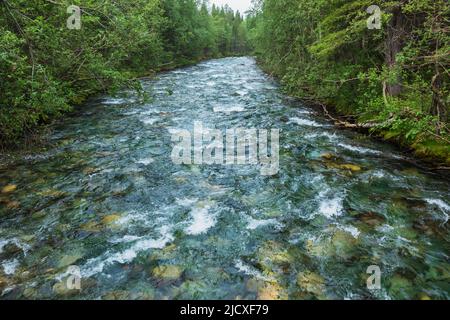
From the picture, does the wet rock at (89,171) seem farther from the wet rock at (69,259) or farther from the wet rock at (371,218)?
the wet rock at (371,218)

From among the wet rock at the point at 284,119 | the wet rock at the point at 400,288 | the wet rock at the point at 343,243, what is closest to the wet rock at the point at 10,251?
the wet rock at the point at 343,243

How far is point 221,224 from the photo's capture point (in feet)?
23.1

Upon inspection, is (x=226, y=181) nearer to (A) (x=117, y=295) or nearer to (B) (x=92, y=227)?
(B) (x=92, y=227)

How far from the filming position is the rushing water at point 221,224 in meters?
5.38

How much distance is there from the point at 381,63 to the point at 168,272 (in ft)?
41.3

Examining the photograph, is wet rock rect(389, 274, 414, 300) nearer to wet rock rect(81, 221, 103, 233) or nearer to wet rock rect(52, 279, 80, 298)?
wet rock rect(52, 279, 80, 298)

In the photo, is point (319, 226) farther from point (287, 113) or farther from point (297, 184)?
point (287, 113)

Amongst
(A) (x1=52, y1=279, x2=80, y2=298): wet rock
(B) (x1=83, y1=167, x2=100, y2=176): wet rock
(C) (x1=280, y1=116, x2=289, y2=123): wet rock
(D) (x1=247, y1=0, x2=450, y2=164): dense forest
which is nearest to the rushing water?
(A) (x1=52, y1=279, x2=80, y2=298): wet rock

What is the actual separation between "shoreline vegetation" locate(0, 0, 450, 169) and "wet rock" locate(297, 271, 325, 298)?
211 inches

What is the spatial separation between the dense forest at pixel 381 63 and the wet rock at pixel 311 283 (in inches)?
209

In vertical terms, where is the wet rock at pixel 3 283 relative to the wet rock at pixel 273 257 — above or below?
above

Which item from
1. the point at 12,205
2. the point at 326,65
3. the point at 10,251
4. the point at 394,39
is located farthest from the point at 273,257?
the point at 326,65

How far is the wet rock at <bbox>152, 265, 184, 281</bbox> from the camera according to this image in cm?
552
